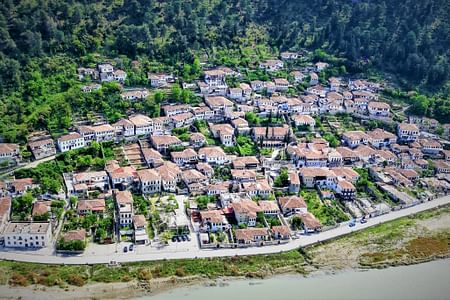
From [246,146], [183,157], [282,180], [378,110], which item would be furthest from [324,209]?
[378,110]

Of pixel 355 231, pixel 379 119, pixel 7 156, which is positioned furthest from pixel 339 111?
pixel 7 156

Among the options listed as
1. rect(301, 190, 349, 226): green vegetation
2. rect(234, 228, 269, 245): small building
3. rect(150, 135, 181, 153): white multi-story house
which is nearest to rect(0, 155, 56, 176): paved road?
rect(150, 135, 181, 153): white multi-story house

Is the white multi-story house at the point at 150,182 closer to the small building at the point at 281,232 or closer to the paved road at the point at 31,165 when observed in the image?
the paved road at the point at 31,165

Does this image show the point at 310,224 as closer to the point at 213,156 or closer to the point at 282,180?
the point at 282,180

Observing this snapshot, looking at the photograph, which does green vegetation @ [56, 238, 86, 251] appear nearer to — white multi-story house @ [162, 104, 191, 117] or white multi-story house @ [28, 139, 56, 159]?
white multi-story house @ [28, 139, 56, 159]

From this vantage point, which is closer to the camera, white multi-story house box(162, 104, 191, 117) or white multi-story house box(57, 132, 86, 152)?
white multi-story house box(57, 132, 86, 152)
